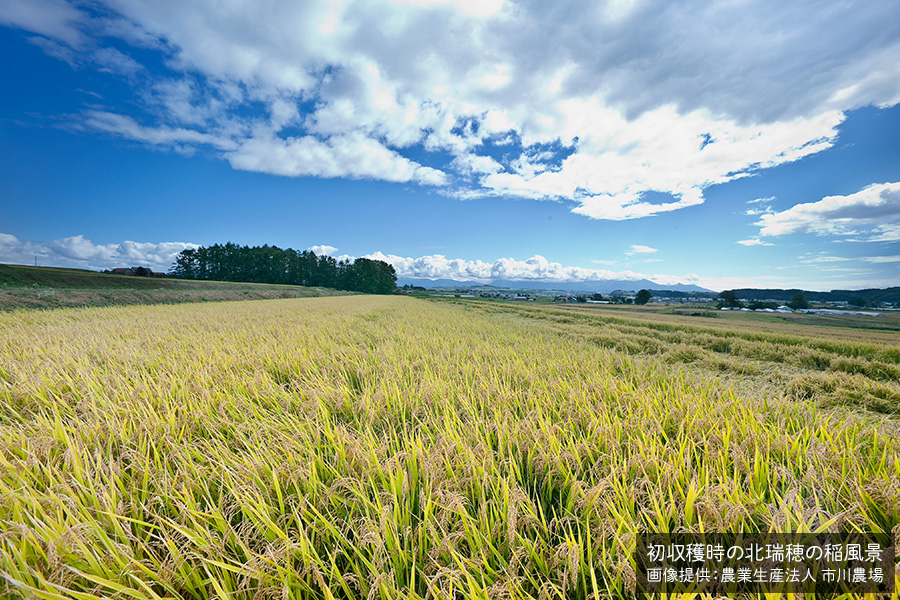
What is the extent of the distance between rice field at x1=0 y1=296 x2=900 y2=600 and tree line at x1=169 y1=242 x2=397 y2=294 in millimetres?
81116

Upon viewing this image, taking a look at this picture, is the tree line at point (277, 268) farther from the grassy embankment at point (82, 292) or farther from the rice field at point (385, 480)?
the rice field at point (385, 480)

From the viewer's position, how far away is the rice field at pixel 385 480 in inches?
48.6

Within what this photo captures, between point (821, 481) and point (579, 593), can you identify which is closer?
point (579, 593)

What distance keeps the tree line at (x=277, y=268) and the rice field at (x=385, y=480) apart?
81116 millimetres

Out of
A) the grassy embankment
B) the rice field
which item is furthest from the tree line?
the rice field

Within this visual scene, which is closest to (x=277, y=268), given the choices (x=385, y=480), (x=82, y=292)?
(x=82, y=292)

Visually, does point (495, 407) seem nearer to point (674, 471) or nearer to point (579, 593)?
point (674, 471)

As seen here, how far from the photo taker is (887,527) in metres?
1.52

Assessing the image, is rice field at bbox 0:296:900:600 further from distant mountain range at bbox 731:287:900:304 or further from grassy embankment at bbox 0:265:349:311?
distant mountain range at bbox 731:287:900:304

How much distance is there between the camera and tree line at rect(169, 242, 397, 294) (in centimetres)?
→ 7288

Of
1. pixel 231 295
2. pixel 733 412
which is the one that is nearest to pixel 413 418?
pixel 733 412

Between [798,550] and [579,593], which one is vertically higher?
[798,550]

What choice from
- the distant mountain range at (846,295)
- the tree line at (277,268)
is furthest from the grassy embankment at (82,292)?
the distant mountain range at (846,295)

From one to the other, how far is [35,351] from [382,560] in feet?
21.9
